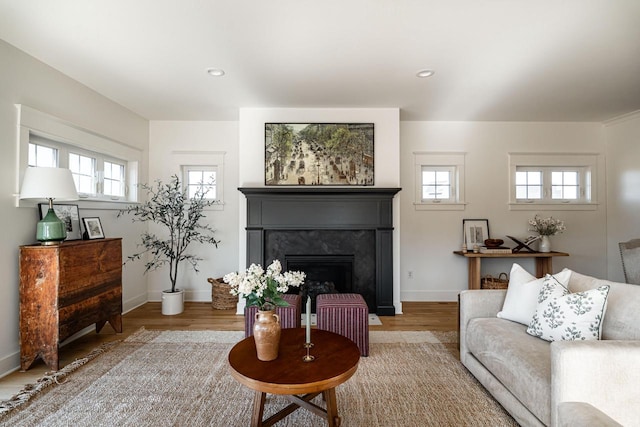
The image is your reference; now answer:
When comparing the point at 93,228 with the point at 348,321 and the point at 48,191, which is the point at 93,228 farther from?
the point at 348,321

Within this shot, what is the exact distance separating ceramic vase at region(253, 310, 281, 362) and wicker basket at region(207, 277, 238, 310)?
2.47 m

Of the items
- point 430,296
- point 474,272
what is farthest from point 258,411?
point 474,272

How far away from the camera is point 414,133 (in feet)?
14.4

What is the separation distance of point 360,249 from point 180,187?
2678 millimetres

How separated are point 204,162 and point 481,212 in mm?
4039

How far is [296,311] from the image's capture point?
273 cm

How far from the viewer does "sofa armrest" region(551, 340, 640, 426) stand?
1.33 meters

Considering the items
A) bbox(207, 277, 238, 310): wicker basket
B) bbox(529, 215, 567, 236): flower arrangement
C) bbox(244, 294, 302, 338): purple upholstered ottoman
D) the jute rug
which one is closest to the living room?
bbox(529, 215, 567, 236): flower arrangement

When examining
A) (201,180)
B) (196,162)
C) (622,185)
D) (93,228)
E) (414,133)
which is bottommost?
(93,228)

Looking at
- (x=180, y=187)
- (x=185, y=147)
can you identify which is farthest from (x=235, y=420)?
(x=185, y=147)

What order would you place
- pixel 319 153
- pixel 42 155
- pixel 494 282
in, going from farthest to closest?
pixel 494 282 < pixel 319 153 < pixel 42 155

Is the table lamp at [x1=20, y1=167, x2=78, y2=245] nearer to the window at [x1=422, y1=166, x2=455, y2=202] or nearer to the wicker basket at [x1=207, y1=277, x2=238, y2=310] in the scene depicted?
the wicker basket at [x1=207, y1=277, x2=238, y2=310]

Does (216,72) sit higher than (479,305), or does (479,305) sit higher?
(216,72)

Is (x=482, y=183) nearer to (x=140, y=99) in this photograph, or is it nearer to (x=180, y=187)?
(x=180, y=187)
